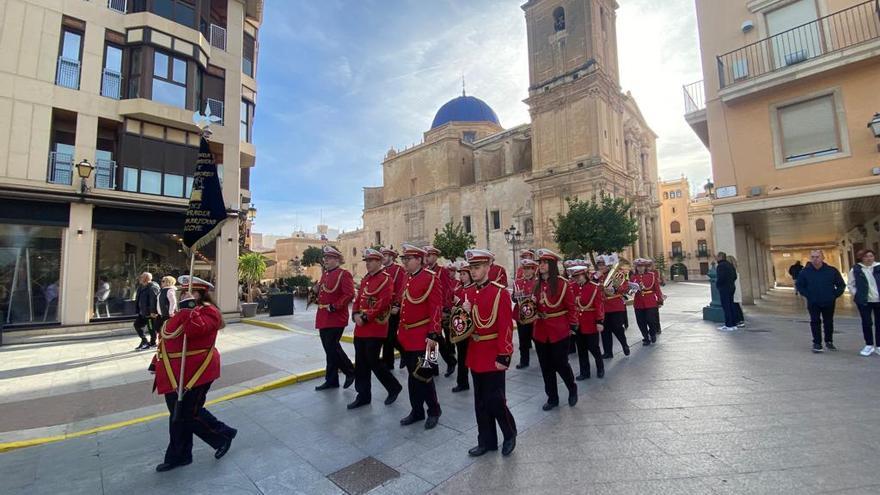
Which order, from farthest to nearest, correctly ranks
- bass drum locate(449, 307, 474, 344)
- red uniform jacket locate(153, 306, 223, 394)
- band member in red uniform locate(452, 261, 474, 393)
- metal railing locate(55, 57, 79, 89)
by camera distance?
metal railing locate(55, 57, 79, 89)
band member in red uniform locate(452, 261, 474, 393)
bass drum locate(449, 307, 474, 344)
red uniform jacket locate(153, 306, 223, 394)

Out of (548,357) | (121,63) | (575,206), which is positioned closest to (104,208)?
(121,63)

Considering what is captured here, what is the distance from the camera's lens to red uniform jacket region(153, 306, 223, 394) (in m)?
3.61

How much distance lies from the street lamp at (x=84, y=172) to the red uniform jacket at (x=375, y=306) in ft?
41.4

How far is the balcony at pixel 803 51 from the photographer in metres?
10.7

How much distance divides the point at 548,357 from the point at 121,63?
17681 millimetres

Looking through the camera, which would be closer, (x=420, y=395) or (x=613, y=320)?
(x=420, y=395)

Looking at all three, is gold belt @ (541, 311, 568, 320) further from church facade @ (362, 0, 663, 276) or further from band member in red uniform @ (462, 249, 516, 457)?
church facade @ (362, 0, 663, 276)

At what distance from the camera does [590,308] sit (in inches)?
259

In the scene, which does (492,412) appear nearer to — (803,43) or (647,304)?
(647,304)

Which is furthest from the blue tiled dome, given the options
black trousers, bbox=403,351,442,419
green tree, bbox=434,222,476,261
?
black trousers, bbox=403,351,442,419

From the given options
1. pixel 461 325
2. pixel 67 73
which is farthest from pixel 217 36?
pixel 461 325

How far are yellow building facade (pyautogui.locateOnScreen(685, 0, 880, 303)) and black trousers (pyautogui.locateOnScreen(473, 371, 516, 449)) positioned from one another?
12100 mm

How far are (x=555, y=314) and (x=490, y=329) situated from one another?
1.53m

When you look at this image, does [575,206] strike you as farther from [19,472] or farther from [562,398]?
[19,472]
